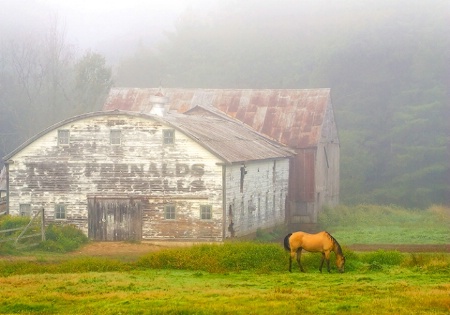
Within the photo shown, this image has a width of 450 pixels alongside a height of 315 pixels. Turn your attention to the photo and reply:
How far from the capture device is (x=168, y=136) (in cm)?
4128

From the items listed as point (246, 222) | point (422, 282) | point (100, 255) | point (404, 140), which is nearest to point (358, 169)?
point (404, 140)

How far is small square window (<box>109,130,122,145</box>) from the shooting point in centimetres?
4188

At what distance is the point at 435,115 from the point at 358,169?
338 inches

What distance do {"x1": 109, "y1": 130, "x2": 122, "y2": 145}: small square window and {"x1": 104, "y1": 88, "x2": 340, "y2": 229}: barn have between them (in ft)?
42.2

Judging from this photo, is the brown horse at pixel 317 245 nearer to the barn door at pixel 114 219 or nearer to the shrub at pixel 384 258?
the shrub at pixel 384 258

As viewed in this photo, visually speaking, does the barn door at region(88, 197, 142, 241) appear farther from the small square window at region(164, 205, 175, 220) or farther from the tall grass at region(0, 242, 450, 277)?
the tall grass at region(0, 242, 450, 277)

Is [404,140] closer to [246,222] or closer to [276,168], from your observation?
[276,168]

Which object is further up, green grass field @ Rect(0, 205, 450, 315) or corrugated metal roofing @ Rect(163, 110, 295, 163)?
corrugated metal roofing @ Rect(163, 110, 295, 163)

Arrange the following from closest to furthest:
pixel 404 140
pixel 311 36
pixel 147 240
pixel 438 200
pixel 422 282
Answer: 1. pixel 422 282
2. pixel 147 240
3. pixel 438 200
4. pixel 404 140
5. pixel 311 36

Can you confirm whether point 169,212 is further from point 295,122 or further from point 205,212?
point 295,122

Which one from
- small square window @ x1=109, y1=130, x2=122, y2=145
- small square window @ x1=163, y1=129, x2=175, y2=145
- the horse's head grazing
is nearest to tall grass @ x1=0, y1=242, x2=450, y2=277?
the horse's head grazing

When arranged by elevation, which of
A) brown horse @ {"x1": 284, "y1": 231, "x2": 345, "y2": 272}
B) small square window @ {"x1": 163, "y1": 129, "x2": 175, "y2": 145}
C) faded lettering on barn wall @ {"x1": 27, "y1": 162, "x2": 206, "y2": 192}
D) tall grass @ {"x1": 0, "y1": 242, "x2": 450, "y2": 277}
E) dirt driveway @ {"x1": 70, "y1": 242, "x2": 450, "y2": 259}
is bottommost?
dirt driveway @ {"x1": 70, "y1": 242, "x2": 450, "y2": 259}

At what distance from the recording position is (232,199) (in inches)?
1619

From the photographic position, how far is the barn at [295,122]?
51969 millimetres
